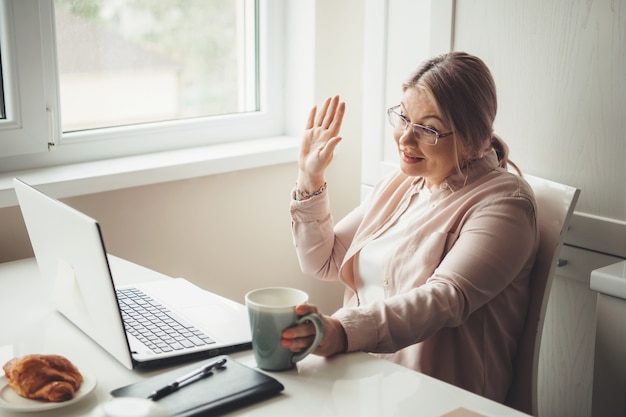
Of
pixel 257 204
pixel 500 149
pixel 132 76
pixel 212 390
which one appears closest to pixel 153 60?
pixel 132 76

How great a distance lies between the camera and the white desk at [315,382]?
1.15 meters

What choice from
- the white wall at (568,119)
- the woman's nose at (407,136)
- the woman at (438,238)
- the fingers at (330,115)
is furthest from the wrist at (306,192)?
the white wall at (568,119)

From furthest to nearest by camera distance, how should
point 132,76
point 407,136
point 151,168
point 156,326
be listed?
1. point 132,76
2. point 151,168
3. point 407,136
4. point 156,326

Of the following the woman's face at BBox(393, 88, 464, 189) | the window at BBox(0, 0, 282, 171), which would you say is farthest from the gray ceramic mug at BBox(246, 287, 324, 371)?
the window at BBox(0, 0, 282, 171)

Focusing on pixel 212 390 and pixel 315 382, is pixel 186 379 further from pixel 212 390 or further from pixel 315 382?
pixel 315 382

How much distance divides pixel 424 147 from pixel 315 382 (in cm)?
63

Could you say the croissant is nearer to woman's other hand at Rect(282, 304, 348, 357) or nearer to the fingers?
woman's other hand at Rect(282, 304, 348, 357)

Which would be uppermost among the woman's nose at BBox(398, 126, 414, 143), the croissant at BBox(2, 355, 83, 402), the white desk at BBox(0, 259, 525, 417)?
the woman's nose at BBox(398, 126, 414, 143)

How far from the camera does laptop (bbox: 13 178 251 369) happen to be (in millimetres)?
1233

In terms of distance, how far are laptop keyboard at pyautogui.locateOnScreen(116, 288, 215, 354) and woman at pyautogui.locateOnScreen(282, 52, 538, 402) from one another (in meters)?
0.24

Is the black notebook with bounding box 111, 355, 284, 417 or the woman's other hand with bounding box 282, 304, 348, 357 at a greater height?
the woman's other hand with bounding box 282, 304, 348, 357

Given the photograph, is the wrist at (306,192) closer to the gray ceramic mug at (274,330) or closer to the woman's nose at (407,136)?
the woman's nose at (407,136)

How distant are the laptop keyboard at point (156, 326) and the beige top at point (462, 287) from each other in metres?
0.26

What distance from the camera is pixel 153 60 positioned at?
93.0 inches
